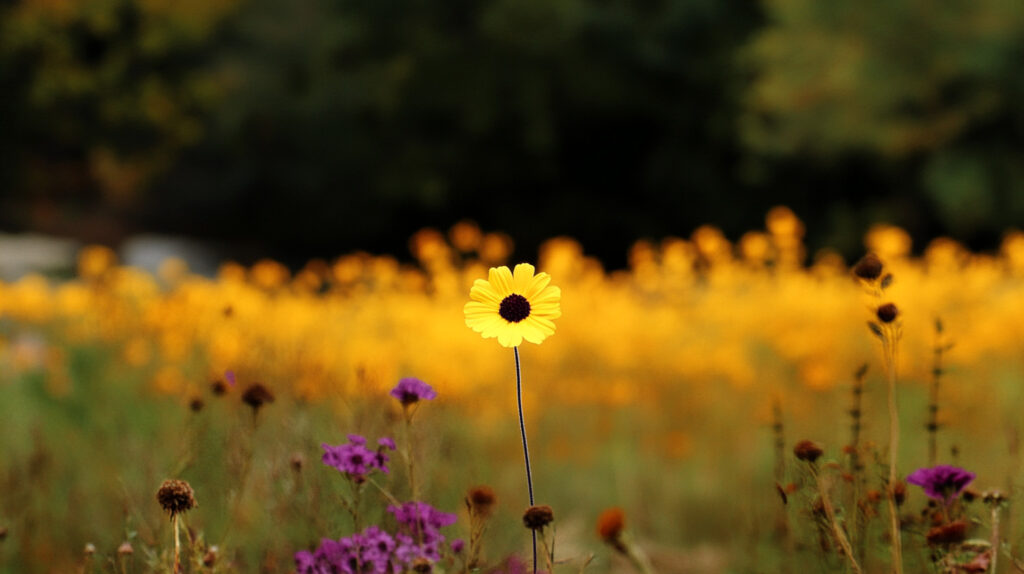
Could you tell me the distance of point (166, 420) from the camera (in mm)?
3756

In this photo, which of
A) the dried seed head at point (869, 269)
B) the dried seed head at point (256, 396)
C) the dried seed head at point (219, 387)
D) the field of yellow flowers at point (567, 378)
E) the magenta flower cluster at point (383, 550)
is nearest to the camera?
the dried seed head at point (869, 269)

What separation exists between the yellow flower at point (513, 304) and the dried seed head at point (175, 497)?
0.35m

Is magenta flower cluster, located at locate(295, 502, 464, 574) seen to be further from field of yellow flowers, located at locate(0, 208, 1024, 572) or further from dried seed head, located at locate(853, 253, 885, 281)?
field of yellow flowers, located at locate(0, 208, 1024, 572)

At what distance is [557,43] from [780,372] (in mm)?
12599

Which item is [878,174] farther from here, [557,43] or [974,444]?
[974,444]

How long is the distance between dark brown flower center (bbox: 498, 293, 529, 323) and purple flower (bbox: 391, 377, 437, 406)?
144 mm

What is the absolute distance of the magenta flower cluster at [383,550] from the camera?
1.24m

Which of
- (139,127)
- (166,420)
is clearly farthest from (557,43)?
(166,420)

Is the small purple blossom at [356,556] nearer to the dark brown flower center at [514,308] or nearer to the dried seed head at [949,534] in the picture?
the dark brown flower center at [514,308]

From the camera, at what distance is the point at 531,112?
54.8 ft

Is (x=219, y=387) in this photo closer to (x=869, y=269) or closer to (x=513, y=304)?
(x=513, y=304)

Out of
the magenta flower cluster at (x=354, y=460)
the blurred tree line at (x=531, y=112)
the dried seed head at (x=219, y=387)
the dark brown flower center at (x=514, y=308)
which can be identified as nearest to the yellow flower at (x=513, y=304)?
the dark brown flower center at (x=514, y=308)

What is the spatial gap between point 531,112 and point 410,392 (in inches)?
621

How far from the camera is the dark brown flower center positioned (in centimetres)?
112
